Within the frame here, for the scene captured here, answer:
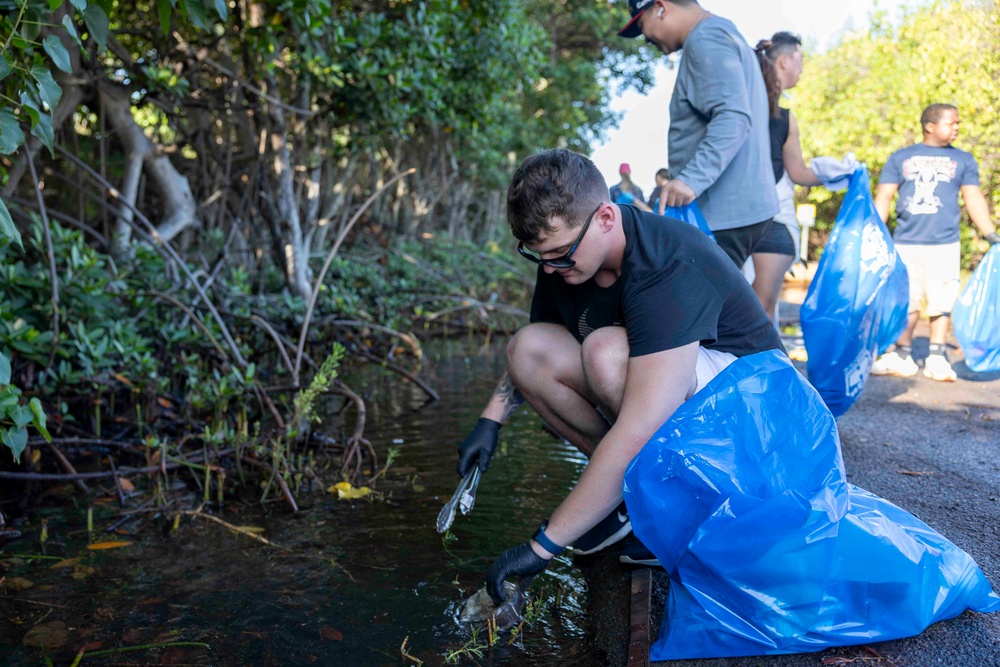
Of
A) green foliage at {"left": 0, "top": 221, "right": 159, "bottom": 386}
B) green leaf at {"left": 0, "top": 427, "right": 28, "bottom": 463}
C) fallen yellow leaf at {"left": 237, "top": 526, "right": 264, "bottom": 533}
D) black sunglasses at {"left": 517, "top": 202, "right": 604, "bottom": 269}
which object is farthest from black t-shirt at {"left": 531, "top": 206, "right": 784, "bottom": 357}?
green foliage at {"left": 0, "top": 221, "right": 159, "bottom": 386}

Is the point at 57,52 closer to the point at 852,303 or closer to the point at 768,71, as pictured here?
the point at 768,71

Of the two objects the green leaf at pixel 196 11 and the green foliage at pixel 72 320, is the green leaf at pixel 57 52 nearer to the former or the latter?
the green leaf at pixel 196 11

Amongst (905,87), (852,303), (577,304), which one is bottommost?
(852,303)

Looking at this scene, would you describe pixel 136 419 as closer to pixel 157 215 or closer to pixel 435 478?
pixel 435 478

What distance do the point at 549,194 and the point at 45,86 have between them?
1271 mm

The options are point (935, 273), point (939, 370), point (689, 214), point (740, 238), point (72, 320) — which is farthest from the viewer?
point (935, 273)

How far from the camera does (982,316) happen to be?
15.5ft

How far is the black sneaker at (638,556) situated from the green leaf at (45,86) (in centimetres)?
192

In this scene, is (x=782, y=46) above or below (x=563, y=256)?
above

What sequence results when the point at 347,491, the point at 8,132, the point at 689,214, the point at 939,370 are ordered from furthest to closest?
the point at 939,370 → the point at 347,491 → the point at 689,214 → the point at 8,132

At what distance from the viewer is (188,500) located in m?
3.30

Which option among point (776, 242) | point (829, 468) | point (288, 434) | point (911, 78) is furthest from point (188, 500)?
point (911, 78)

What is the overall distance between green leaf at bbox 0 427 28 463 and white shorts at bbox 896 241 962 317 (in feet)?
16.4

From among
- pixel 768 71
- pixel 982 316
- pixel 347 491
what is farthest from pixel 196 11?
pixel 982 316
